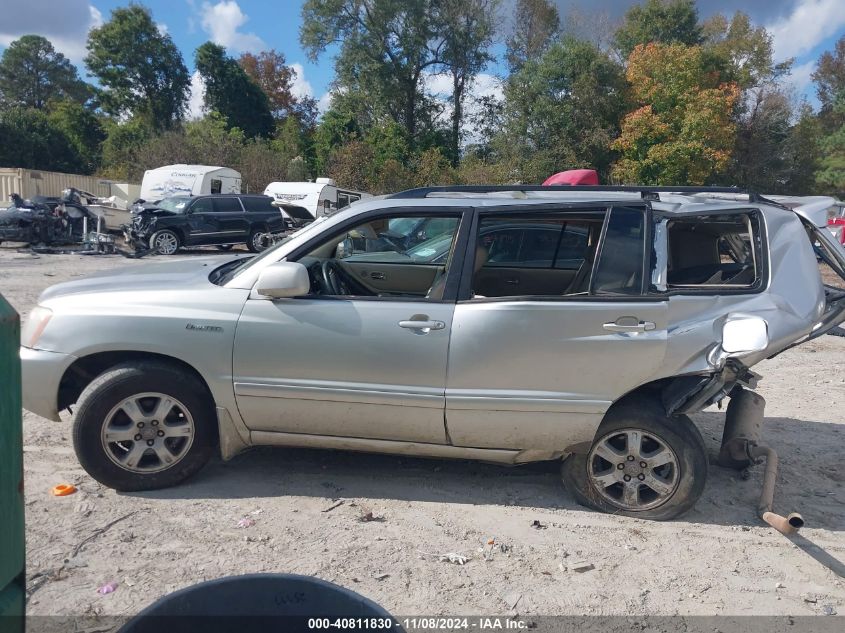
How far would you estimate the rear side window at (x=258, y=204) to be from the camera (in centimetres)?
1969

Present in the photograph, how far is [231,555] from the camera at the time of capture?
3.28 m

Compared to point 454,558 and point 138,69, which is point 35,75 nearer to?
point 138,69

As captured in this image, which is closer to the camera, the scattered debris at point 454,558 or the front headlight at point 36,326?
the scattered debris at point 454,558

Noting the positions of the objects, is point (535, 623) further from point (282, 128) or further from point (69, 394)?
point (282, 128)

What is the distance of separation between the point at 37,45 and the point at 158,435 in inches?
2609

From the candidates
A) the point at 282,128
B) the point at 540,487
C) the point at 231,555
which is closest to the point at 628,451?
the point at 540,487

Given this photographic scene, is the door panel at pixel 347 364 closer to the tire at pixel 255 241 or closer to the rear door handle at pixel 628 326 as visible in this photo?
the rear door handle at pixel 628 326

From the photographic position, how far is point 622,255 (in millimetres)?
3830

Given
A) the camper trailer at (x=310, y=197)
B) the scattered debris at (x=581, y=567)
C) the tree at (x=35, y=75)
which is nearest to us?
the scattered debris at (x=581, y=567)

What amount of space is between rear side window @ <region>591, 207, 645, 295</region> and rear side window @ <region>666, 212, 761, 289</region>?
28 cm

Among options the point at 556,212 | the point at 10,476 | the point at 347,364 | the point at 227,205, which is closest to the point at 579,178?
the point at 556,212

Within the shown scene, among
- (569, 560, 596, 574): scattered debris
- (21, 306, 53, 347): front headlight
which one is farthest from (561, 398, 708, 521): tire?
(21, 306, 53, 347): front headlight

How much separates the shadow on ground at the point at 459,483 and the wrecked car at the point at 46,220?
16193mm

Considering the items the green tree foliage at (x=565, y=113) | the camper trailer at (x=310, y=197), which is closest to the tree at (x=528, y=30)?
the green tree foliage at (x=565, y=113)
